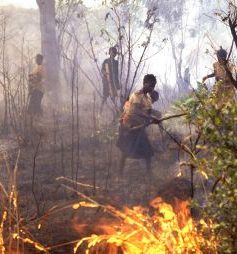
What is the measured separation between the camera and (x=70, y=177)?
27.2 ft

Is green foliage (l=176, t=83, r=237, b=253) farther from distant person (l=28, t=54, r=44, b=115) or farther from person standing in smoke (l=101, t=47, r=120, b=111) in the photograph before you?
distant person (l=28, t=54, r=44, b=115)

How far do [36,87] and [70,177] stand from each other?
504cm

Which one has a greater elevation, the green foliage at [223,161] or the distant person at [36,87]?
the distant person at [36,87]

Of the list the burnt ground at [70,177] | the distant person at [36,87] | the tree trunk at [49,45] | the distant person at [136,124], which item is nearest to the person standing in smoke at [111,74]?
the burnt ground at [70,177]

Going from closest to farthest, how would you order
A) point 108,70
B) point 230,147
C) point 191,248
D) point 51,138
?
point 230,147, point 191,248, point 51,138, point 108,70

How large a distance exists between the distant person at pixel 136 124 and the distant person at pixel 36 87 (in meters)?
4.75

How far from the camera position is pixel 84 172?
8.76 meters

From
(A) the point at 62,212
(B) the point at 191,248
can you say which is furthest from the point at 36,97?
(B) the point at 191,248

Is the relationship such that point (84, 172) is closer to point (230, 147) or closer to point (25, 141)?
point (25, 141)

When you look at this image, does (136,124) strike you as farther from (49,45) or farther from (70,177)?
(49,45)

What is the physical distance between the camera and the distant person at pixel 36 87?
12477 millimetres

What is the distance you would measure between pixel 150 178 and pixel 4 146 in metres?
3.75

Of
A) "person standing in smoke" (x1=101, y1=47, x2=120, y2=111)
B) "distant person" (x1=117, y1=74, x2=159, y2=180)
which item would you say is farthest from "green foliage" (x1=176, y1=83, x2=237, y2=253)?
"person standing in smoke" (x1=101, y1=47, x2=120, y2=111)

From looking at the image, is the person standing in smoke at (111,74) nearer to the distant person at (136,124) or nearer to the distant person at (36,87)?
the distant person at (36,87)
